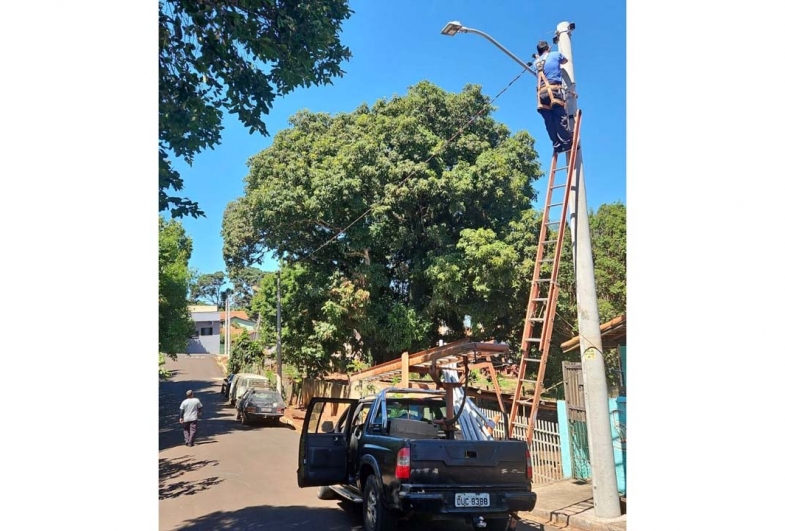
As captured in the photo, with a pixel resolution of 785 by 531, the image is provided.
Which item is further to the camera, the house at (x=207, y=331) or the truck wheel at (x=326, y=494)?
the house at (x=207, y=331)

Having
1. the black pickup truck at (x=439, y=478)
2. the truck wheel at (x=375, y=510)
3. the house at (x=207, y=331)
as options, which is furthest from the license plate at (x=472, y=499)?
the house at (x=207, y=331)

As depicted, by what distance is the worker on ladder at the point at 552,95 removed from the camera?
652 cm

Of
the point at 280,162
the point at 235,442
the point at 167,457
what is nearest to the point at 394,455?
the point at 167,457

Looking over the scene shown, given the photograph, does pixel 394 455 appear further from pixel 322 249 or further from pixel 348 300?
pixel 322 249

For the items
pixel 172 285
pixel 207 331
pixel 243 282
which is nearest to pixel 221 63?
pixel 172 285

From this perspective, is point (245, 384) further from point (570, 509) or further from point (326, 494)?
point (570, 509)

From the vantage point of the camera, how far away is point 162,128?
194 inches

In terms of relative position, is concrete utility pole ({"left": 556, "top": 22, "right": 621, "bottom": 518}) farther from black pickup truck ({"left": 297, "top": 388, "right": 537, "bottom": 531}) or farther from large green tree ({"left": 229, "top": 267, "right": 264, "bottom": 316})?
large green tree ({"left": 229, "top": 267, "right": 264, "bottom": 316})

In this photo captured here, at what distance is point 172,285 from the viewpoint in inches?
737

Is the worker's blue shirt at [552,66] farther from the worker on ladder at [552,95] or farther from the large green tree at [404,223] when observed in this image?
the large green tree at [404,223]

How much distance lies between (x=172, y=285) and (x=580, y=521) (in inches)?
617

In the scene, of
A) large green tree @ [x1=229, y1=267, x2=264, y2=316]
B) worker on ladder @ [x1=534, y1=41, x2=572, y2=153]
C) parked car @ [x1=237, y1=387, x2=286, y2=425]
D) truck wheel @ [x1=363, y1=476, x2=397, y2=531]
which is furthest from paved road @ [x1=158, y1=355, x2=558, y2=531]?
large green tree @ [x1=229, y1=267, x2=264, y2=316]

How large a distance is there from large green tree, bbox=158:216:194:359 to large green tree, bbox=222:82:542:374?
299 centimetres

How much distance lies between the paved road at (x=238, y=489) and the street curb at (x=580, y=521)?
7.6 inches
